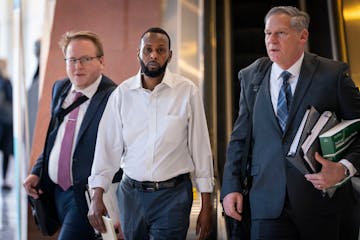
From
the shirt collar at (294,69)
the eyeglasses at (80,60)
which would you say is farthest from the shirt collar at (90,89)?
the shirt collar at (294,69)

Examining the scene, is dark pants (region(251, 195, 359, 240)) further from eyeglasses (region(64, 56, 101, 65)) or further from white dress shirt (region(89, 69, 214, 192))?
eyeglasses (region(64, 56, 101, 65))

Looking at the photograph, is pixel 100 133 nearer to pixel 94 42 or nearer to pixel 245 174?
pixel 94 42

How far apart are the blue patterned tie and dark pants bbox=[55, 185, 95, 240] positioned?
3.82 ft

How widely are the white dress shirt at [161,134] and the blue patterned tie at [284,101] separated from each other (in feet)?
1.23

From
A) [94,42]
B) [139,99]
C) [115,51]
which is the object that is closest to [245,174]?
[139,99]

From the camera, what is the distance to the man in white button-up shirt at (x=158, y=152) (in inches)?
85.4

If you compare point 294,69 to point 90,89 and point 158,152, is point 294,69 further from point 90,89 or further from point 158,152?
point 90,89

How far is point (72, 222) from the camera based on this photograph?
2.50 metres

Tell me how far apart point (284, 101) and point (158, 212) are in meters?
0.78

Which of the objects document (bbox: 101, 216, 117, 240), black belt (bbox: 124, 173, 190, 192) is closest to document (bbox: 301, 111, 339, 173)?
black belt (bbox: 124, 173, 190, 192)

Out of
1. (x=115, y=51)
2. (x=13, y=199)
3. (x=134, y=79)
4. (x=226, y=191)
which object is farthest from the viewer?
(x=115, y=51)

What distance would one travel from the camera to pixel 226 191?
2.15 meters

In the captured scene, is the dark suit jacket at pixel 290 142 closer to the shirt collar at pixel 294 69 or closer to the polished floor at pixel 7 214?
the shirt collar at pixel 294 69

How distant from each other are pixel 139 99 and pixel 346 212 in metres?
1.41
